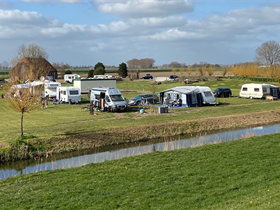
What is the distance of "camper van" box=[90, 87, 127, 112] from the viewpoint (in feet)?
91.2

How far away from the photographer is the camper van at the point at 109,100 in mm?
27792

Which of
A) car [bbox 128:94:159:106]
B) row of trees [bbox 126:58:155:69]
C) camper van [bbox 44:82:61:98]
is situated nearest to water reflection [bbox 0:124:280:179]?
car [bbox 128:94:159:106]

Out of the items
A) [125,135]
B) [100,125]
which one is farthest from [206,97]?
[125,135]

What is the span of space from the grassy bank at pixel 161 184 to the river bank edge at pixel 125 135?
4.34 m

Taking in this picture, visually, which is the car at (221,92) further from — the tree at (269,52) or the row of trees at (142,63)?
the row of trees at (142,63)

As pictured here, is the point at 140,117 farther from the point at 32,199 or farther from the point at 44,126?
the point at 32,199

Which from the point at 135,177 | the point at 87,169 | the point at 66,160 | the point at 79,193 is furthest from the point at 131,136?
the point at 79,193

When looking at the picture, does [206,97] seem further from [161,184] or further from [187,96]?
[161,184]

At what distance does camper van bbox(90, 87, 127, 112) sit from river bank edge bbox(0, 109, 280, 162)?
6864mm

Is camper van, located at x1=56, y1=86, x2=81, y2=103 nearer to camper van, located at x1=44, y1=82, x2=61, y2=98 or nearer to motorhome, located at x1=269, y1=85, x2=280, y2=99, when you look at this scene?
camper van, located at x1=44, y1=82, x2=61, y2=98

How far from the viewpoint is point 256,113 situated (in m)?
27.2

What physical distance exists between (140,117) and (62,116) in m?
5.91

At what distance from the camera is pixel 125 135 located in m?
19.6

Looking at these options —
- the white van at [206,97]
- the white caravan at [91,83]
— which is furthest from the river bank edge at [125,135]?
the white caravan at [91,83]
